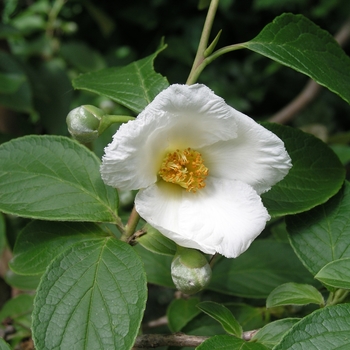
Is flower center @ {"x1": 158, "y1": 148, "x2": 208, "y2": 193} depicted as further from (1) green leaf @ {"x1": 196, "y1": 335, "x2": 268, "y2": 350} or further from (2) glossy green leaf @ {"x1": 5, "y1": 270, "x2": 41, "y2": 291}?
(2) glossy green leaf @ {"x1": 5, "y1": 270, "x2": 41, "y2": 291}

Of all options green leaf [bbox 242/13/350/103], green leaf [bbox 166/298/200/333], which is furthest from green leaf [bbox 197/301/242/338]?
green leaf [bbox 242/13/350/103]

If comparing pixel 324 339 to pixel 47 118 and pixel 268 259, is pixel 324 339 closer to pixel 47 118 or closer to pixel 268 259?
pixel 268 259

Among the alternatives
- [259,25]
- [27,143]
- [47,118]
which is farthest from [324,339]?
[259,25]

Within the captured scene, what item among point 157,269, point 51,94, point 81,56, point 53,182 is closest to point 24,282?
point 157,269

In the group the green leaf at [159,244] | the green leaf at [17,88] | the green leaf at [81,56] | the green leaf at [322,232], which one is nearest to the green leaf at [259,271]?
the green leaf at [322,232]

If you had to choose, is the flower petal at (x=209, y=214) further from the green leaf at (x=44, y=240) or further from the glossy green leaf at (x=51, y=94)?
the glossy green leaf at (x=51, y=94)

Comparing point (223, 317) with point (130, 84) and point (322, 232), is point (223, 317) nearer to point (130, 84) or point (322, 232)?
point (322, 232)
